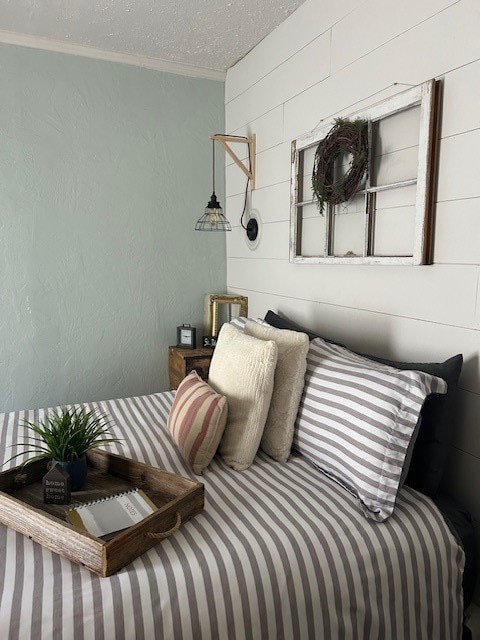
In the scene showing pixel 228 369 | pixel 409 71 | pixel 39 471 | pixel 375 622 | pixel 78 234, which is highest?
pixel 409 71

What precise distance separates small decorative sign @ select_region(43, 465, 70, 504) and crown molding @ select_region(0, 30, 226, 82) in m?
2.26

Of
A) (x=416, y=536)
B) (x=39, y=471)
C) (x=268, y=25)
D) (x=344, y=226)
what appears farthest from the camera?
(x=268, y=25)

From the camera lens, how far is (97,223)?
2656 millimetres

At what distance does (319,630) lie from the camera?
1.07m

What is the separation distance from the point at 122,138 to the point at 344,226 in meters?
1.49

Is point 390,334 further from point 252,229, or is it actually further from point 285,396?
point 252,229

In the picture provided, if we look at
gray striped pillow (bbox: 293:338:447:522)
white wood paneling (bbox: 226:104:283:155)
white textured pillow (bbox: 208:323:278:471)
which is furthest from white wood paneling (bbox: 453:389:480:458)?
Answer: white wood paneling (bbox: 226:104:283:155)

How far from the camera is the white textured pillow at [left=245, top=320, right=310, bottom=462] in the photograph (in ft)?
5.13

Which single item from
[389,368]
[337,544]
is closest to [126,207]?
[389,368]

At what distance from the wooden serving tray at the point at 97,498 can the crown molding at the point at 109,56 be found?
2166 millimetres

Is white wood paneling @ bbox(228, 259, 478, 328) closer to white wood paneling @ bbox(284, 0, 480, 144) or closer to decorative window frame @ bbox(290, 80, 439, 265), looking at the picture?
decorative window frame @ bbox(290, 80, 439, 265)

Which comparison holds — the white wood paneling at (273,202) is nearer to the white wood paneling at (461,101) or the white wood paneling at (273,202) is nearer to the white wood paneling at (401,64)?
the white wood paneling at (401,64)

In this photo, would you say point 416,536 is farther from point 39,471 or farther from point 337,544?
point 39,471

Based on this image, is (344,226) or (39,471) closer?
(39,471)
